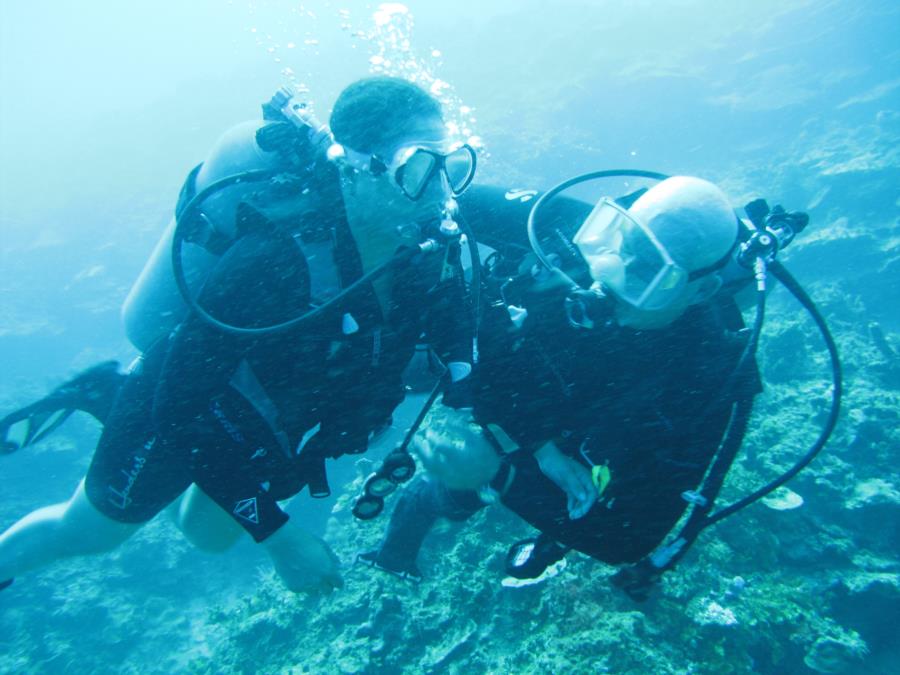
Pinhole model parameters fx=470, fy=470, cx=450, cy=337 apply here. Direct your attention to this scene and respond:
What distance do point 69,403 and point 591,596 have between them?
3.79m

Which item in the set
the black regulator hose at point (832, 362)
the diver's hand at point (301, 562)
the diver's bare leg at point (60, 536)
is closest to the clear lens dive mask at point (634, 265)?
the black regulator hose at point (832, 362)

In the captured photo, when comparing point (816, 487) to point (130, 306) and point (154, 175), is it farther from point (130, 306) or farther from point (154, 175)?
point (154, 175)

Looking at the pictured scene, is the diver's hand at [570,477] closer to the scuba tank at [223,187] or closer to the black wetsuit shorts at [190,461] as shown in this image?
the black wetsuit shorts at [190,461]

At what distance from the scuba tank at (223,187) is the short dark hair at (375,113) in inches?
5.3

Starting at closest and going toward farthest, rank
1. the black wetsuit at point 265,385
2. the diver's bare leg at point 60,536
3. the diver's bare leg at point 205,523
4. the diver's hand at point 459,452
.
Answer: the black wetsuit at point 265,385
the diver's hand at point 459,452
the diver's bare leg at point 60,536
the diver's bare leg at point 205,523

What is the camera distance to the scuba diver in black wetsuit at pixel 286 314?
1.98 m

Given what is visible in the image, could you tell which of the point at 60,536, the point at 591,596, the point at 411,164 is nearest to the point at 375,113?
the point at 411,164

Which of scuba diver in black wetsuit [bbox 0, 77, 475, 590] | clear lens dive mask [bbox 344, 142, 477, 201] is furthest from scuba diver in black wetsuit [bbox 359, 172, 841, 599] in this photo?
clear lens dive mask [bbox 344, 142, 477, 201]

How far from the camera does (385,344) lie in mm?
2443

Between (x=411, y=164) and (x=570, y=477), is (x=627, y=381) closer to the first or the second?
(x=570, y=477)

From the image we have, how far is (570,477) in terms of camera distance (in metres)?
2.53

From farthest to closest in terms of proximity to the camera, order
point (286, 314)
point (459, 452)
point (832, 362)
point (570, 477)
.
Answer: point (459, 452) → point (570, 477) → point (832, 362) → point (286, 314)

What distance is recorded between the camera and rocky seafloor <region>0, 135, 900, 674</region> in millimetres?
3484

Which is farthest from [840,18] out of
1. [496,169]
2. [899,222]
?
[496,169]
